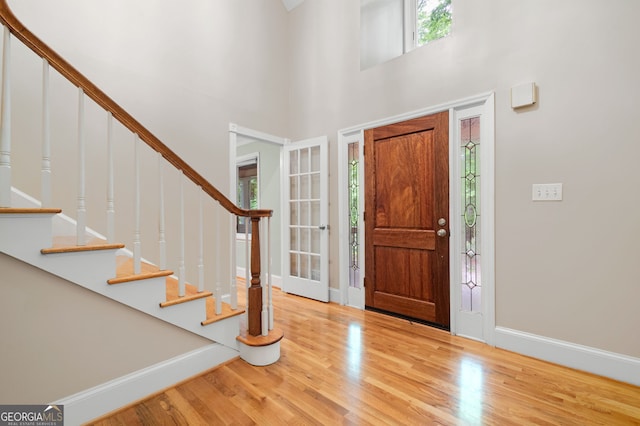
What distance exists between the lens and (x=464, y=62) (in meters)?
2.40

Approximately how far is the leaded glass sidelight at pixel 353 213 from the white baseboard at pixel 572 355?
144 cm

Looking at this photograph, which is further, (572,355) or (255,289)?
(255,289)

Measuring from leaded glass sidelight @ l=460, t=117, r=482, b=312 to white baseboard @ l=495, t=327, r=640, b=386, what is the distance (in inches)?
11.9

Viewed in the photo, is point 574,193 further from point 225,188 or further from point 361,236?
point 225,188

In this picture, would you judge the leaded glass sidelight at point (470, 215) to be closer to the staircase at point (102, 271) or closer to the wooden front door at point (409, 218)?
the wooden front door at point (409, 218)

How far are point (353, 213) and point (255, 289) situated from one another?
157 cm

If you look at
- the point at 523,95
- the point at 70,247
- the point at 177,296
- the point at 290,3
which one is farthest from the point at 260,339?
the point at 290,3

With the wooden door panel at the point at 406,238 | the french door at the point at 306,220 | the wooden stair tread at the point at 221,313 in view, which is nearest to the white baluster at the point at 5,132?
the wooden stair tread at the point at 221,313

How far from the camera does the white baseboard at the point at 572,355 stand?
177 centimetres

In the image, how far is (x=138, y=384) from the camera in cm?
164

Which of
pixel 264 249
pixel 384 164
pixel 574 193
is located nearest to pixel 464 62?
pixel 384 164

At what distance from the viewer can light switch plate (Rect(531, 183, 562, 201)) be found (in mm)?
2006

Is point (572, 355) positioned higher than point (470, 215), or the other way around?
point (470, 215)

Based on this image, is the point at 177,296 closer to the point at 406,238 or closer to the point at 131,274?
the point at 131,274
